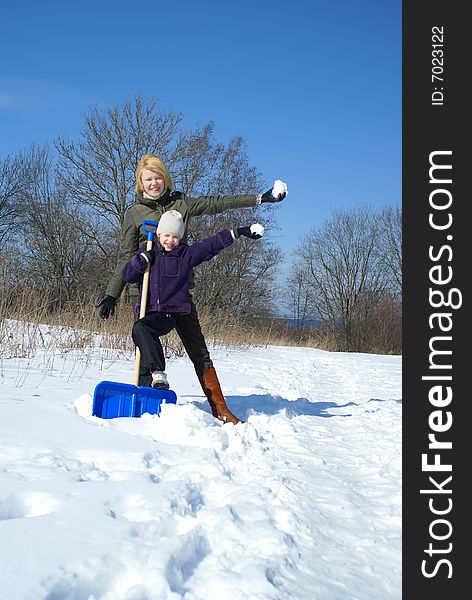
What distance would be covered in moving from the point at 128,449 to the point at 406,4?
3059 mm

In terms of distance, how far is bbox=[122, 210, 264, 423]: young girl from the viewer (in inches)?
142

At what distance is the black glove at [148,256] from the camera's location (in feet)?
11.8

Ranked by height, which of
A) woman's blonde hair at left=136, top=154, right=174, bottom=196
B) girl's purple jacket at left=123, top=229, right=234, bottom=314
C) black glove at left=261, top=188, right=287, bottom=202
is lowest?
girl's purple jacket at left=123, top=229, right=234, bottom=314

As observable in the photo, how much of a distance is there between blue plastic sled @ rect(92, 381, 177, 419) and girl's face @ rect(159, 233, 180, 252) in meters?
0.97

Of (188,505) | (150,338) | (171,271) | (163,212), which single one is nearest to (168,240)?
(171,271)

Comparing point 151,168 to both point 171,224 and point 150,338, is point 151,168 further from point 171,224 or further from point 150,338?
point 150,338

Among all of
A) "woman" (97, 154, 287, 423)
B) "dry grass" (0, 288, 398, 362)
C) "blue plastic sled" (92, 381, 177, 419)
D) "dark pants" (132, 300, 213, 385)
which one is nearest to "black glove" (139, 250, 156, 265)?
"woman" (97, 154, 287, 423)

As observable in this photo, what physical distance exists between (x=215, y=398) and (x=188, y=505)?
6.30ft

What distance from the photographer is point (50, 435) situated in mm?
2494

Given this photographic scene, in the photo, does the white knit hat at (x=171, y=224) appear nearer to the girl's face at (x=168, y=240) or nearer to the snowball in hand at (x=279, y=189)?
the girl's face at (x=168, y=240)

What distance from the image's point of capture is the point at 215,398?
3.85 metres

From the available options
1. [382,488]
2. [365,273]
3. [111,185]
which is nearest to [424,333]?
[382,488]

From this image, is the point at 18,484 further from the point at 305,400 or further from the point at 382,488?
the point at 305,400

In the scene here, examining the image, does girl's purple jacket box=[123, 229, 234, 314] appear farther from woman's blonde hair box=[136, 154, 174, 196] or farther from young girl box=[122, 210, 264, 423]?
woman's blonde hair box=[136, 154, 174, 196]
